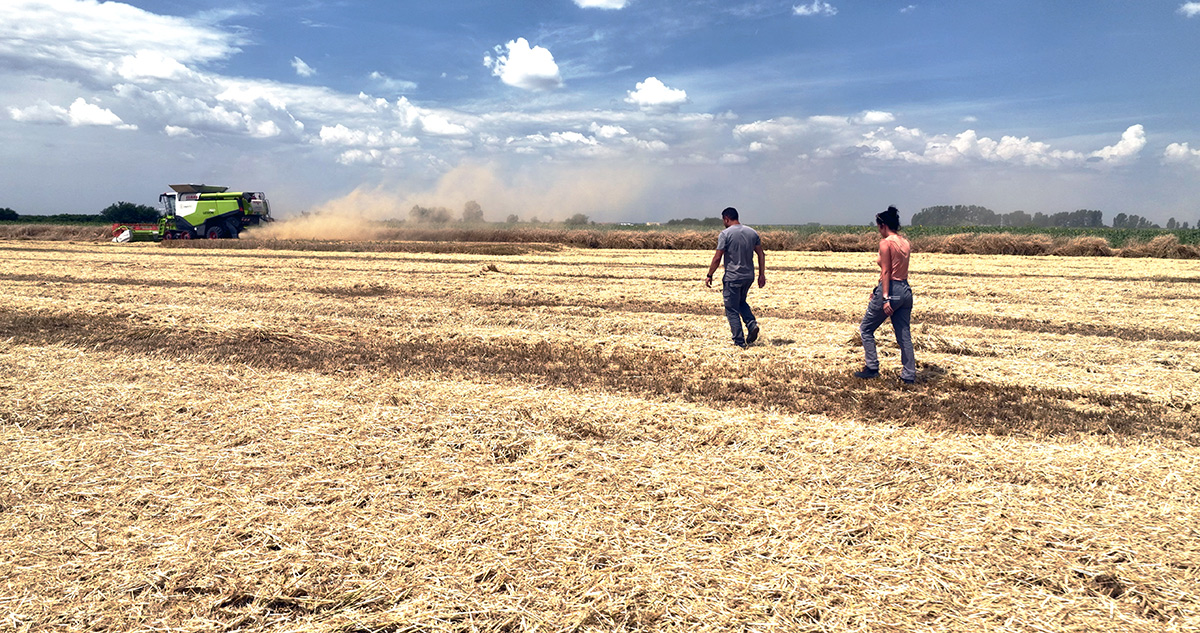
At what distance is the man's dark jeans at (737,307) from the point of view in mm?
9984

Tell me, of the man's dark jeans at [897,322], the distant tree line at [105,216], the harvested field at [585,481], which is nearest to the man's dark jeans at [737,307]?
the harvested field at [585,481]

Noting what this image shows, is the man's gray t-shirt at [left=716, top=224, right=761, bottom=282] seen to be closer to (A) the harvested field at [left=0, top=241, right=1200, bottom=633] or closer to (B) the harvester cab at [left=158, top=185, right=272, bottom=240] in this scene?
(A) the harvested field at [left=0, top=241, right=1200, bottom=633]

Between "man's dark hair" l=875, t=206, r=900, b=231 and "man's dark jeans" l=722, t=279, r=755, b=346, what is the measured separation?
2.50 m

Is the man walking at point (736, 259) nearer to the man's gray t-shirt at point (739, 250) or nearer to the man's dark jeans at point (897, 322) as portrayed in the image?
the man's gray t-shirt at point (739, 250)

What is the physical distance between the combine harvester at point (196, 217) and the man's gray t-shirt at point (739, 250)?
40.9 meters

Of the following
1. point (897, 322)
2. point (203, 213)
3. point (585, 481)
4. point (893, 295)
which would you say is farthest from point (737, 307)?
point (203, 213)

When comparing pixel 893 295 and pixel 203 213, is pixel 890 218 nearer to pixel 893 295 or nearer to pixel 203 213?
pixel 893 295

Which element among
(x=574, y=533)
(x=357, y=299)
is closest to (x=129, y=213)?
(x=357, y=299)

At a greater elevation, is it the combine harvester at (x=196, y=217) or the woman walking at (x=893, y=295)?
the combine harvester at (x=196, y=217)

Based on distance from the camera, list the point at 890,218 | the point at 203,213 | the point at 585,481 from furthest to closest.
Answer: the point at 203,213, the point at 890,218, the point at 585,481

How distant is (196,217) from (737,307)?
139 ft

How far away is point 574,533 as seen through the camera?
13.6ft

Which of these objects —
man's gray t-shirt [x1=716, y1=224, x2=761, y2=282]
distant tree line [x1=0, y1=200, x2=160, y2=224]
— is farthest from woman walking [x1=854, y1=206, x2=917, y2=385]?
distant tree line [x1=0, y1=200, x2=160, y2=224]

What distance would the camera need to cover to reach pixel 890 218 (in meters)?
7.69
